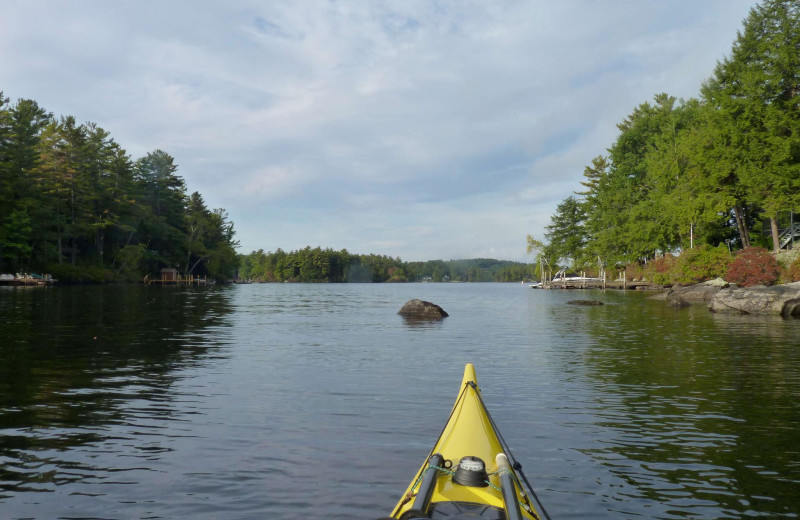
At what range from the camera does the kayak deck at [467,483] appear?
4789 millimetres

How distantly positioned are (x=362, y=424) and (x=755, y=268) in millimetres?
42173

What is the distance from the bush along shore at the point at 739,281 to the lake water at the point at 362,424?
1243 cm

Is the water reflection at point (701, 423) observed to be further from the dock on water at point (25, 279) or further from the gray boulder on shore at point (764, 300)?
the dock on water at point (25, 279)

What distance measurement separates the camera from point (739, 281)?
42.4m

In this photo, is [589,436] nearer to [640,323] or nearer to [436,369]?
[436,369]

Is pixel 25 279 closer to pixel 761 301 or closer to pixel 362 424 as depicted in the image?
pixel 362 424

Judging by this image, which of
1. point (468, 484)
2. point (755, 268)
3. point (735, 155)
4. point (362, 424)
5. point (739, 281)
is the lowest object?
point (362, 424)

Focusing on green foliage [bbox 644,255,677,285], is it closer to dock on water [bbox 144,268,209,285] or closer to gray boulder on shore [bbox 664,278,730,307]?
gray boulder on shore [bbox 664,278,730,307]

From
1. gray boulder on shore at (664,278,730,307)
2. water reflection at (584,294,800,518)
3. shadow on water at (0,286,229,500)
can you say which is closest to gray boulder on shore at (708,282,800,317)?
gray boulder on shore at (664,278,730,307)

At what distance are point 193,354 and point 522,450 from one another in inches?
509

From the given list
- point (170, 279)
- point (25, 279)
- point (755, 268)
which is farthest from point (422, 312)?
point (170, 279)

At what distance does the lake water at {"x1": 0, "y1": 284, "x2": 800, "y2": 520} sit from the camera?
634cm

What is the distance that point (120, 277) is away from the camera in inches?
3580

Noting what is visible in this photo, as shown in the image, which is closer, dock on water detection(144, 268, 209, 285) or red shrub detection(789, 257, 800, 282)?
red shrub detection(789, 257, 800, 282)
